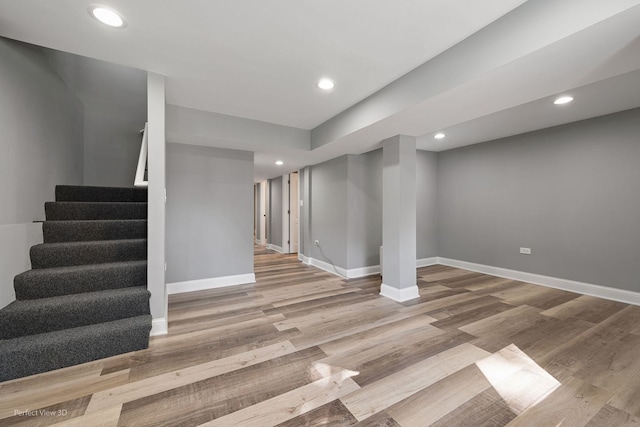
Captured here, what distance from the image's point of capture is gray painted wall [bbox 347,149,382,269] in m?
4.46

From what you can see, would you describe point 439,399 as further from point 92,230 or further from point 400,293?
point 92,230

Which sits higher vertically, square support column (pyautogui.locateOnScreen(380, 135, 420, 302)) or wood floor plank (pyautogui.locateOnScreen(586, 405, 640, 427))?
square support column (pyautogui.locateOnScreen(380, 135, 420, 302))

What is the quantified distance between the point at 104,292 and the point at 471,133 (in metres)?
5.26

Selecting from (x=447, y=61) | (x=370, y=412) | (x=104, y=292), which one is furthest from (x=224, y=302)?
(x=447, y=61)

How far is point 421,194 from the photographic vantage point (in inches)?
210

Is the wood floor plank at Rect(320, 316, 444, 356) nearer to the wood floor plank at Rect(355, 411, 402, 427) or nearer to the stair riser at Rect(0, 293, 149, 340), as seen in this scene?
the wood floor plank at Rect(355, 411, 402, 427)

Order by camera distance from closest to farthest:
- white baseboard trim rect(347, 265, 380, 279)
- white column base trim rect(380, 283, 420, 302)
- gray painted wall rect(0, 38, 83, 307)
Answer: gray painted wall rect(0, 38, 83, 307) < white column base trim rect(380, 283, 420, 302) < white baseboard trim rect(347, 265, 380, 279)

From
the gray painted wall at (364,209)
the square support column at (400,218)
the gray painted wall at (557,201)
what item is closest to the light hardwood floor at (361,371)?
the square support column at (400,218)

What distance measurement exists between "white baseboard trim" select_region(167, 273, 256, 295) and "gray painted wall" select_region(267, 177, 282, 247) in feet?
10.0

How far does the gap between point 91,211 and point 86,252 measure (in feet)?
2.12

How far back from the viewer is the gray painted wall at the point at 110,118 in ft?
12.7

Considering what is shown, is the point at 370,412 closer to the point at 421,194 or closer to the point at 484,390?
the point at 484,390

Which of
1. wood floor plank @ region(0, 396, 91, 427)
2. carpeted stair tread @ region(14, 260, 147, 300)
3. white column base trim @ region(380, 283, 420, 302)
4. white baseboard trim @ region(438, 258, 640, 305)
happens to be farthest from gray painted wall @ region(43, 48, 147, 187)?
white baseboard trim @ region(438, 258, 640, 305)

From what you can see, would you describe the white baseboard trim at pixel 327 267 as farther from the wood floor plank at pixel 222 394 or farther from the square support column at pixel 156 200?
the square support column at pixel 156 200
